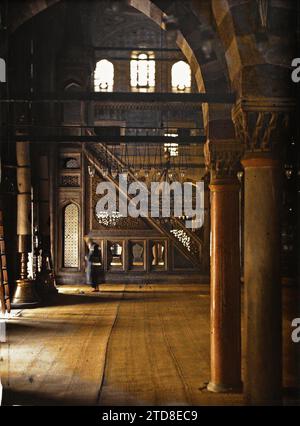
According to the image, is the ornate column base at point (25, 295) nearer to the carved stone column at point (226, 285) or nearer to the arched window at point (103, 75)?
the carved stone column at point (226, 285)

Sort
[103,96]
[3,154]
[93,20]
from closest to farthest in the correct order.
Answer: [103,96], [3,154], [93,20]

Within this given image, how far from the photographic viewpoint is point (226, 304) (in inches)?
291

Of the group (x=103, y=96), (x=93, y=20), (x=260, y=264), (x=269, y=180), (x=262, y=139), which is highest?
(x=93, y=20)

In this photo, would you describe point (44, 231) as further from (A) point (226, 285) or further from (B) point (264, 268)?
(B) point (264, 268)

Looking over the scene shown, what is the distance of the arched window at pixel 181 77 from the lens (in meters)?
28.6

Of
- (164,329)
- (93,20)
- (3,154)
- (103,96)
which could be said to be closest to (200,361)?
(164,329)

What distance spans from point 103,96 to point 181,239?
1565 centimetres

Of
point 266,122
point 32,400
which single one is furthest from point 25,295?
point 266,122

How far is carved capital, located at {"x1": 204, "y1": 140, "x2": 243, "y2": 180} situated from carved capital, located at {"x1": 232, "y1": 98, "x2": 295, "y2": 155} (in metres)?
1.80

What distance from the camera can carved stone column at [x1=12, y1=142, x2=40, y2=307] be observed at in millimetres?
15633

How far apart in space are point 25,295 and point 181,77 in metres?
16.3

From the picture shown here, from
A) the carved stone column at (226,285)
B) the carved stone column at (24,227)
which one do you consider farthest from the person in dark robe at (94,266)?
the carved stone column at (226,285)

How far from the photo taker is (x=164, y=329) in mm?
11961
